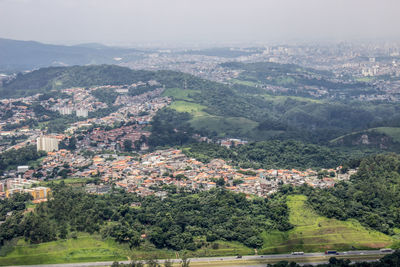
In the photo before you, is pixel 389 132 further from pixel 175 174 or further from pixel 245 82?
pixel 245 82

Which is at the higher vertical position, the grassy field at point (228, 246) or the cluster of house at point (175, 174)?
the cluster of house at point (175, 174)

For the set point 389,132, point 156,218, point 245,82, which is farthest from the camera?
point 245,82

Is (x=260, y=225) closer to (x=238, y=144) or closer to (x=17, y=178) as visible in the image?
(x=17, y=178)

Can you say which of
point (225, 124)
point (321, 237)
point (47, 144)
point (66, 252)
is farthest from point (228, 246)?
point (225, 124)

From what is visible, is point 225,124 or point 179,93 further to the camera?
point 179,93

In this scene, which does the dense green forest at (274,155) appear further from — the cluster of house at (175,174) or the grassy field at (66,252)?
the grassy field at (66,252)

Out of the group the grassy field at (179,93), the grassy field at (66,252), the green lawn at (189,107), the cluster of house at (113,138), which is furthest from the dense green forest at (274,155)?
the grassy field at (179,93)

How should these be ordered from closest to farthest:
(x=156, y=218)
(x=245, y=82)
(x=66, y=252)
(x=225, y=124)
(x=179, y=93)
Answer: (x=66, y=252)
(x=156, y=218)
(x=225, y=124)
(x=179, y=93)
(x=245, y=82)
